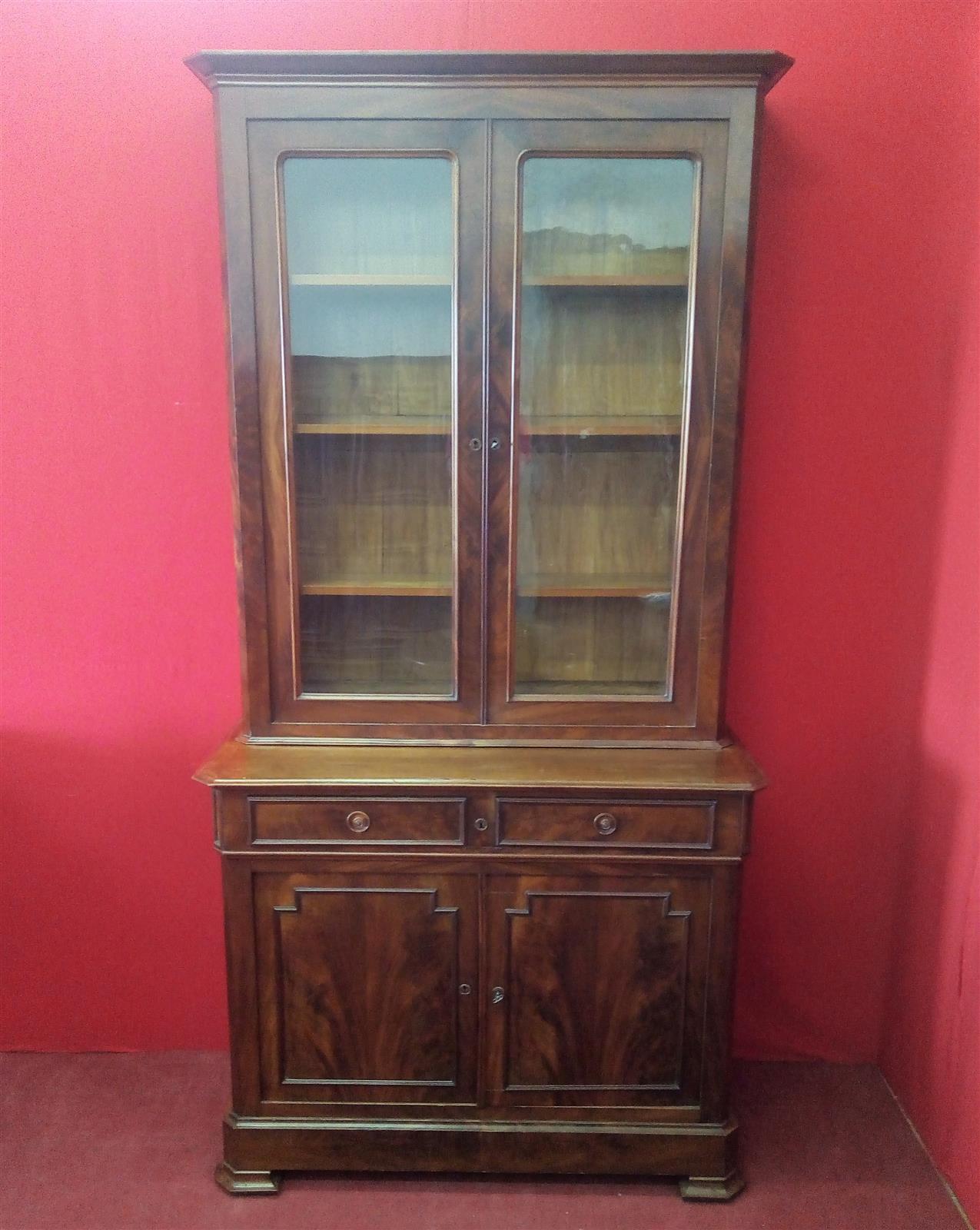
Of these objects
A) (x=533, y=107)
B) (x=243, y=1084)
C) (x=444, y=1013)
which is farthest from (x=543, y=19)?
(x=243, y=1084)

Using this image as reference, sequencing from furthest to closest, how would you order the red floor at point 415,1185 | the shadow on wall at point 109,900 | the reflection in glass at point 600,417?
the shadow on wall at point 109,900 < the red floor at point 415,1185 < the reflection in glass at point 600,417

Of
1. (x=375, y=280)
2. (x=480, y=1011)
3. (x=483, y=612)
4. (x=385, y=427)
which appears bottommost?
(x=480, y=1011)

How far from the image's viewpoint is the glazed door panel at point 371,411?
1471 mm

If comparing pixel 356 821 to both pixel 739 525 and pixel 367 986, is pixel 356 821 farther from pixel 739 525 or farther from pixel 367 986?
pixel 739 525

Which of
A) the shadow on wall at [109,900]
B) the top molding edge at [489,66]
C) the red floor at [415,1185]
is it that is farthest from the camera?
the shadow on wall at [109,900]

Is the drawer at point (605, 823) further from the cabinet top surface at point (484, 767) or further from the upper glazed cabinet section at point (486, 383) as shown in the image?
the upper glazed cabinet section at point (486, 383)

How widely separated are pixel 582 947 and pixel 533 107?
1.46 metres

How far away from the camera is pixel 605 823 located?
1.53 metres

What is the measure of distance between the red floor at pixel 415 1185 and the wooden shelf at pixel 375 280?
169 centimetres

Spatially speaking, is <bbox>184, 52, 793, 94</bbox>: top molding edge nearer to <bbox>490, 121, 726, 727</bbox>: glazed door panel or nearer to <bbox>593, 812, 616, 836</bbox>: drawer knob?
<bbox>490, 121, 726, 727</bbox>: glazed door panel

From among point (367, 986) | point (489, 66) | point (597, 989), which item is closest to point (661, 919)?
point (597, 989)

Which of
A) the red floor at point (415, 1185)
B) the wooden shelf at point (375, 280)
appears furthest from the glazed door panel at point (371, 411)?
the red floor at point (415, 1185)

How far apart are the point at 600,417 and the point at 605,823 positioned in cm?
73

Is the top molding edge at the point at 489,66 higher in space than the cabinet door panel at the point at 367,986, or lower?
higher
